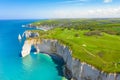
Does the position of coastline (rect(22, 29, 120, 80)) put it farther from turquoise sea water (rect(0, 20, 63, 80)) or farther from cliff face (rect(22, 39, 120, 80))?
turquoise sea water (rect(0, 20, 63, 80))

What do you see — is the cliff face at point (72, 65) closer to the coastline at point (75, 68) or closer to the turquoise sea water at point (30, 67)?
the coastline at point (75, 68)

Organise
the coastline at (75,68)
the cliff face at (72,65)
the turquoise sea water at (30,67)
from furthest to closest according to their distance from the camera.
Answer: the turquoise sea water at (30,67) < the cliff face at (72,65) < the coastline at (75,68)

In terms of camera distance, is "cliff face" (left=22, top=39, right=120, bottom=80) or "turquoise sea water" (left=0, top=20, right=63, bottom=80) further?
"turquoise sea water" (left=0, top=20, right=63, bottom=80)

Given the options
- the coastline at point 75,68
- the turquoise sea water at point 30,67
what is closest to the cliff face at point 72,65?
the coastline at point 75,68

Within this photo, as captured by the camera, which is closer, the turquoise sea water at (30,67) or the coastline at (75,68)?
the coastline at (75,68)

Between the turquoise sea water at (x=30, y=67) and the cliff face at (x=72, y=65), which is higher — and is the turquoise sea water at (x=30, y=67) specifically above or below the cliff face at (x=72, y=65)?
below

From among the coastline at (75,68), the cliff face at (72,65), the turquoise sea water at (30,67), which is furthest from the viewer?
the turquoise sea water at (30,67)

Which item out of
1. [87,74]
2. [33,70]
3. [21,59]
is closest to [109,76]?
[87,74]

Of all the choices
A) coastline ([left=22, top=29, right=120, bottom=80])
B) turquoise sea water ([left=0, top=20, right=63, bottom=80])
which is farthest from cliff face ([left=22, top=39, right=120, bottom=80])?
turquoise sea water ([left=0, top=20, right=63, bottom=80])
